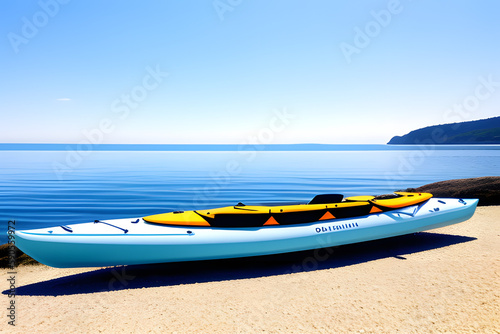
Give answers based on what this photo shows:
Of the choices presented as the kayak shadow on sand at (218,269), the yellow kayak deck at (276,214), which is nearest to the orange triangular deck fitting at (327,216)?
the yellow kayak deck at (276,214)

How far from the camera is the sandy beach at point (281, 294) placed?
4062 millimetres

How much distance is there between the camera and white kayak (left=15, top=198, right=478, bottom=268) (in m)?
5.31

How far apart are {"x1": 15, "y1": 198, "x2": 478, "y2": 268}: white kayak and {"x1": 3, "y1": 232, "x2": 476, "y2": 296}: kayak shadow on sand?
0.38 meters

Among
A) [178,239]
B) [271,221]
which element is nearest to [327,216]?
[271,221]

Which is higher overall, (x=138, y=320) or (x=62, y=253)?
(x=62, y=253)

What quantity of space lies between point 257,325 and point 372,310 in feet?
5.28

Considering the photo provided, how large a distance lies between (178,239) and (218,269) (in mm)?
1126

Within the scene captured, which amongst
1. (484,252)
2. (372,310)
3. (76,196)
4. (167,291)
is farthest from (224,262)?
(76,196)

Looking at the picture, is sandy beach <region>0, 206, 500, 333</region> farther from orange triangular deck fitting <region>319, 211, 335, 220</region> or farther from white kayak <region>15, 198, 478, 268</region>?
orange triangular deck fitting <region>319, 211, 335, 220</region>

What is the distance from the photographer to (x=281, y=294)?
5000 millimetres

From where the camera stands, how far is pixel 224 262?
6672 mm

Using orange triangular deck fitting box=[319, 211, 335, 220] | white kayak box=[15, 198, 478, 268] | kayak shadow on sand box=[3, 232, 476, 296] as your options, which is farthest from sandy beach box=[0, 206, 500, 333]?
orange triangular deck fitting box=[319, 211, 335, 220]

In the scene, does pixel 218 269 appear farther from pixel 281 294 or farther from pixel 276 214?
pixel 281 294

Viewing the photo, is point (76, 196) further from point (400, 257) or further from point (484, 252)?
point (484, 252)
